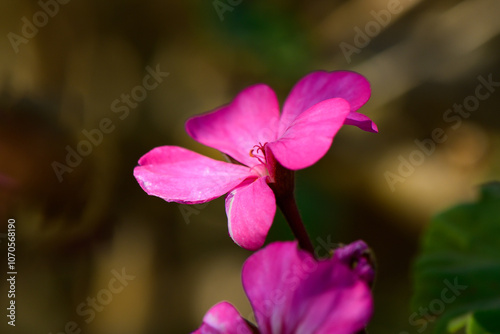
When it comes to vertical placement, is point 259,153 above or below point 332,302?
above

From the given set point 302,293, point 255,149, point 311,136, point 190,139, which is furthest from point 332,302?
point 190,139

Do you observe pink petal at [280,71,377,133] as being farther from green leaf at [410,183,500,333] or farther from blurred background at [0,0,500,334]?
blurred background at [0,0,500,334]

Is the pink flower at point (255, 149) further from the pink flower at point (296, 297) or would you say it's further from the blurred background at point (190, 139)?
the blurred background at point (190, 139)

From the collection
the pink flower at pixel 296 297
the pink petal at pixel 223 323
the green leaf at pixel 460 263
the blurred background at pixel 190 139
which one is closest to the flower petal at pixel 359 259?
the pink flower at pixel 296 297

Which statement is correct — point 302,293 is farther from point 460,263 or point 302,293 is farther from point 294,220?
point 460,263

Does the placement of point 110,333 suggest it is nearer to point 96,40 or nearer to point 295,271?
point 96,40

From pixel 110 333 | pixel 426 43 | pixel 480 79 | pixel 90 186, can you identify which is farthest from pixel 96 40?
pixel 480 79
